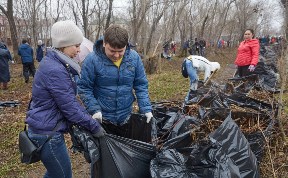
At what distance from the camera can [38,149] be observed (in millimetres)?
1857

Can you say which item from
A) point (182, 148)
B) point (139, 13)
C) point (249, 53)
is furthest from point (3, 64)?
point (139, 13)

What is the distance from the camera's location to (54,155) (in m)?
1.89

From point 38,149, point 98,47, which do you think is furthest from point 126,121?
point 38,149

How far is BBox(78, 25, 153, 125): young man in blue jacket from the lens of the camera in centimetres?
229

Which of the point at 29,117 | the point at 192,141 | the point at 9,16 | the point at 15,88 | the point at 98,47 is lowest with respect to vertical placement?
the point at 15,88

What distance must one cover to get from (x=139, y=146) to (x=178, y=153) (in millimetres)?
286

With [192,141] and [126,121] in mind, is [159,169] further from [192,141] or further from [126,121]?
[126,121]

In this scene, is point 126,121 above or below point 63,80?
below

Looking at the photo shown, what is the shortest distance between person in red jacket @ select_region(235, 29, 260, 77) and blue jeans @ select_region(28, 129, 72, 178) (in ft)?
12.5

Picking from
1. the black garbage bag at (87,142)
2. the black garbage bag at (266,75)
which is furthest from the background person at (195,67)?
the black garbage bag at (87,142)

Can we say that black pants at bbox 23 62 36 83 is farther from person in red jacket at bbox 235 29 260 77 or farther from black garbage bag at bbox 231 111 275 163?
black garbage bag at bbox 231 111 275 163

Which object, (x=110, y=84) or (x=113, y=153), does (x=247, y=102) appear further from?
(x=113, y=153)

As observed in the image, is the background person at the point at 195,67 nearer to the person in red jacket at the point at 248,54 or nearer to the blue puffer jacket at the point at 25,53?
the person in red jacket at the point at 248,54

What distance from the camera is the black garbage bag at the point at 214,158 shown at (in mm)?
1972
